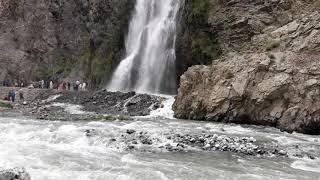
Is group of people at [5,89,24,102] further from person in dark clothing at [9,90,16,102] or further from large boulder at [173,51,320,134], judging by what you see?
large boulder at [173,51,320,134]

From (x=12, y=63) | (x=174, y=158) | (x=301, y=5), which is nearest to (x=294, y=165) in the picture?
(x=174, y=158)

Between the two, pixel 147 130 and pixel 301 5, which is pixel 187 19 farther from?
pixel 147 130

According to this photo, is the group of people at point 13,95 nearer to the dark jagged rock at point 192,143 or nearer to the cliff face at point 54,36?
the cliff face at point 54,36

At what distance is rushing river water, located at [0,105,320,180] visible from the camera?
50.4 ft

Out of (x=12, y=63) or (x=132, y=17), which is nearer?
(x=132, y=17)

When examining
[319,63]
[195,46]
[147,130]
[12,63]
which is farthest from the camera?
[12,63]

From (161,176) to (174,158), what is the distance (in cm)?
292

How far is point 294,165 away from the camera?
1720 cm

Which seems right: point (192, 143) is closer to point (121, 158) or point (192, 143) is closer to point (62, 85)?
point (121, 158)

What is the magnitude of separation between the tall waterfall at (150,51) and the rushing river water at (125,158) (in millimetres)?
20490

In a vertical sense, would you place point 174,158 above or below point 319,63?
below

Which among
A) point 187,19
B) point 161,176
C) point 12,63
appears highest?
point 187,19

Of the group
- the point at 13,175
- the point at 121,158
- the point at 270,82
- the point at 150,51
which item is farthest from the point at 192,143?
the point at 150,51

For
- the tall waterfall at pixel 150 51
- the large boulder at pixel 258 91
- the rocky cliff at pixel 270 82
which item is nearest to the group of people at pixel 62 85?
the tall waterfall at pixel 150 51
